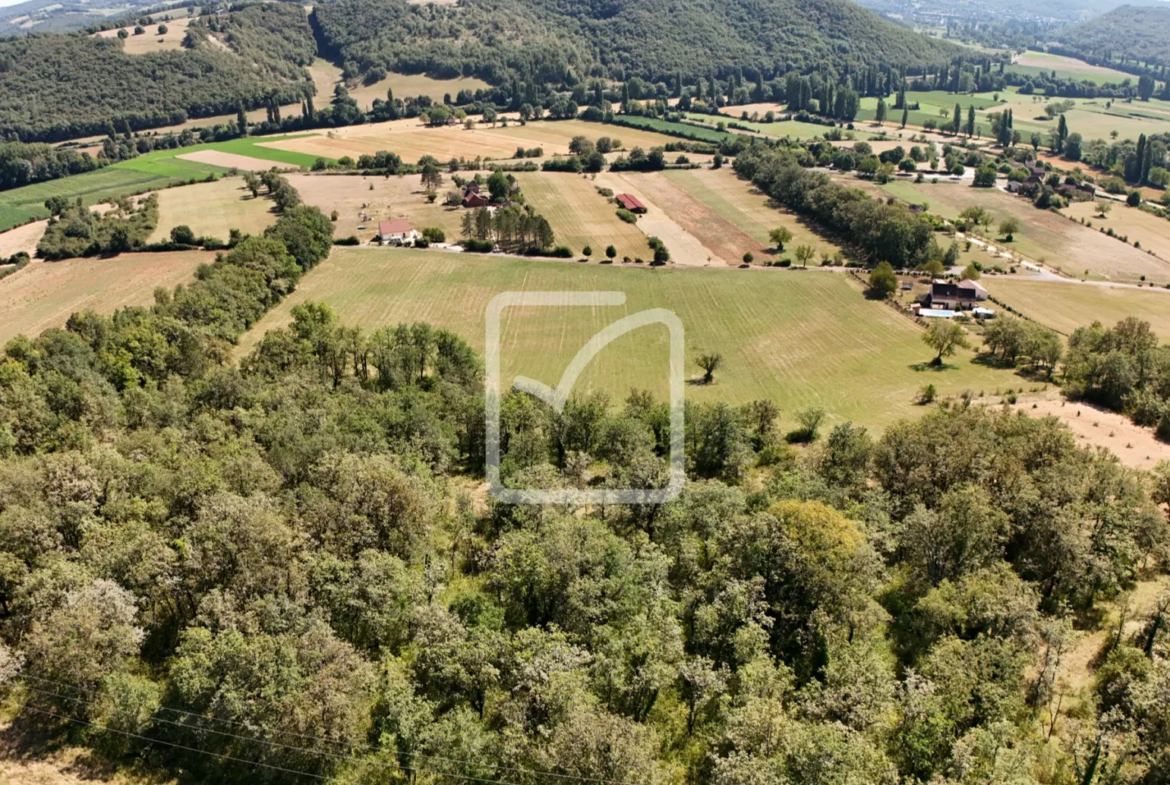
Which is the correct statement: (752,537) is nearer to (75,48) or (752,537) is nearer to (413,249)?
(413,249)

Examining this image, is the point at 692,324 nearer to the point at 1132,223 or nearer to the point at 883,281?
the point at 883,281

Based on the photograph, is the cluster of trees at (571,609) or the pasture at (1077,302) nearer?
the cluster of trees at (571,609)

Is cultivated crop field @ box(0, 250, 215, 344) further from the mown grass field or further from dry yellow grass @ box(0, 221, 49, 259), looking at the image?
the mown grass field

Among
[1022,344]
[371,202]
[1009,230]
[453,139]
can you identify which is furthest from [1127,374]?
[453,139]

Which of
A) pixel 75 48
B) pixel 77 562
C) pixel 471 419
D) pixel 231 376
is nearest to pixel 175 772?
pixel 77 562

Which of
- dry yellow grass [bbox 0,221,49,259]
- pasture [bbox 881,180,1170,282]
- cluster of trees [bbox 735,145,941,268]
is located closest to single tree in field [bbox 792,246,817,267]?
cluster of trees [bbox 735,145,941,268]

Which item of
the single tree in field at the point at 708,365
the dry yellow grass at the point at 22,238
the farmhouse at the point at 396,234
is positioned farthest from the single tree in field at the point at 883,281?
the dry yellow grass at the point at 22,238

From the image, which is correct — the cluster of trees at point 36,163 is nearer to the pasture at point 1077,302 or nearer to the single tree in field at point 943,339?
the single tree in field at point 943,339
